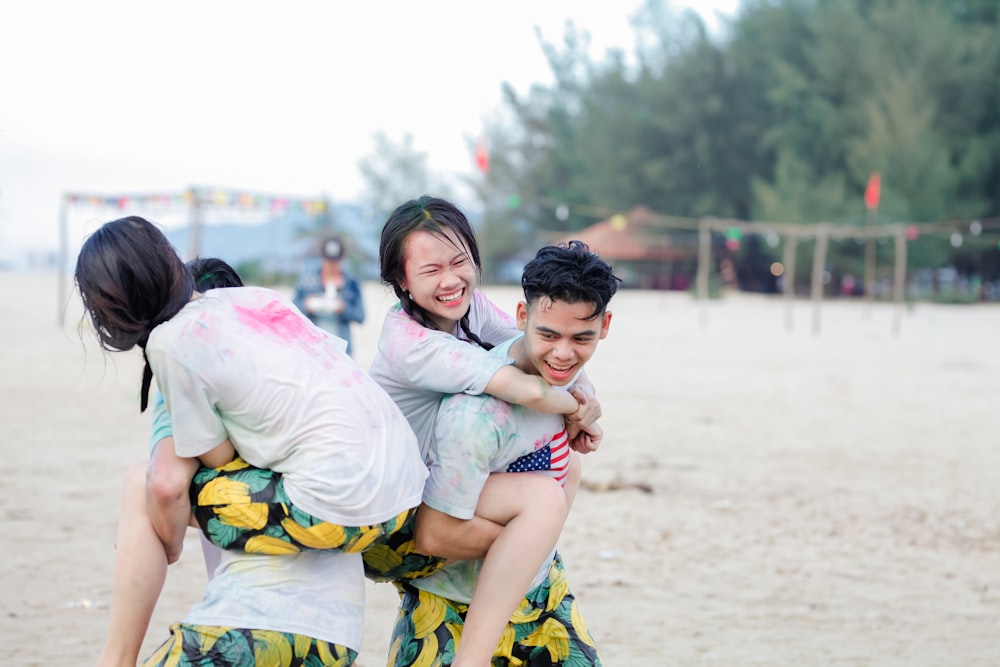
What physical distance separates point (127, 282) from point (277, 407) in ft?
1.31

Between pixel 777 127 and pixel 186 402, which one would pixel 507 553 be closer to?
pixel 186 402

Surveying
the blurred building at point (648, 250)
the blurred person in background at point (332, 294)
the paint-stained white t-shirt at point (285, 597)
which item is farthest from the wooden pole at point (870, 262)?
the paint-stained white t-shirt at point (285, 597)

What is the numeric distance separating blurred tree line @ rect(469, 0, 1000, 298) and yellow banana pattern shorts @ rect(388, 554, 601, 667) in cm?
3027

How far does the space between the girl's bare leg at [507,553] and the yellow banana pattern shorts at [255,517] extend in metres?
0.35

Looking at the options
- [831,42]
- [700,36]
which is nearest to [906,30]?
[831,42]

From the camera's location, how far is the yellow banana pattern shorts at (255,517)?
2.33 m

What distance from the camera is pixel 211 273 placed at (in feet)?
9.78

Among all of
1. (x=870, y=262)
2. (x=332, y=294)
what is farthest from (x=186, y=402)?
(x=870, y=262)

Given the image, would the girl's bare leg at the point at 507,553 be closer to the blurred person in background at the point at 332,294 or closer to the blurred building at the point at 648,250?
the blurred person in background at the point at 332,294

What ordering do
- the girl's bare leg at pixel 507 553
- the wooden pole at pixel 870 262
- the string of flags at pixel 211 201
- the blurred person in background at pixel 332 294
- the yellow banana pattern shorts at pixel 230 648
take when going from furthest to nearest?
the wooden pole at pixel 870 262 < the string of flags at pixel 211 201 < the blurred person in background at pixel 332 294 < the girl's bare leg at pixel 507 553 < the yellow banana pattern shorts at pixel 230 648

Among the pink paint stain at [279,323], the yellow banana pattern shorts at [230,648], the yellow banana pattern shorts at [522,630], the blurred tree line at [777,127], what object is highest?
the blurred tree line at [777,127]

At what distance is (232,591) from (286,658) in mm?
178

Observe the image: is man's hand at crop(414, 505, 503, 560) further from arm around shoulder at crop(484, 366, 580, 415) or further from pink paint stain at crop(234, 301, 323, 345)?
pink paint stain at crop(234, 301, 323, 345)

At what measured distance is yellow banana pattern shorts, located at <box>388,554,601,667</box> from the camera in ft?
9.15
